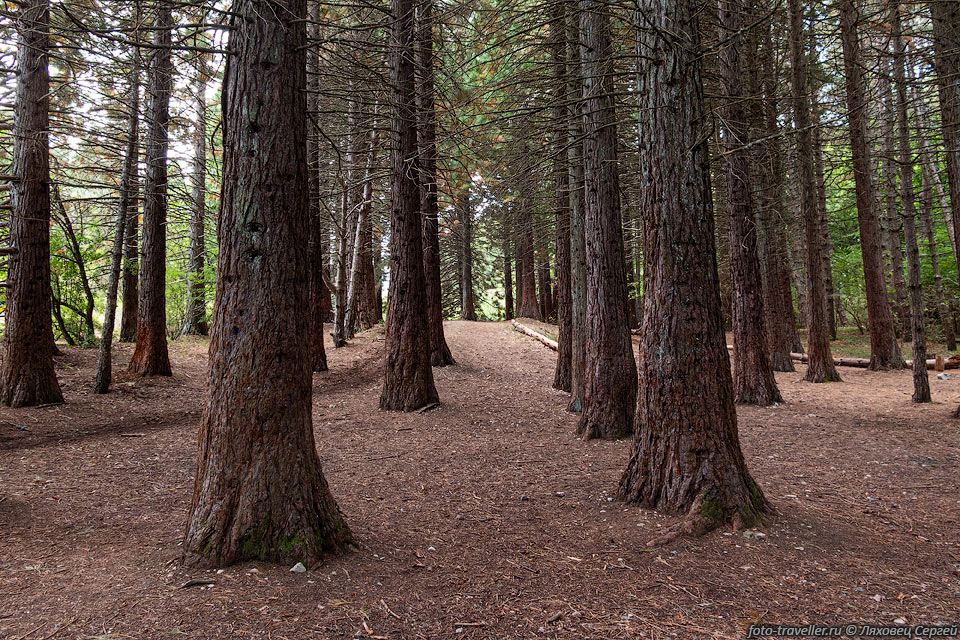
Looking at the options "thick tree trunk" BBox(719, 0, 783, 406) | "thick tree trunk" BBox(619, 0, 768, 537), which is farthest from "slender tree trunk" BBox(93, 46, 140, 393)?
"thick tree trunk" BBox(719, 0, 783, 406)

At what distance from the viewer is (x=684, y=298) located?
4309 millimetres

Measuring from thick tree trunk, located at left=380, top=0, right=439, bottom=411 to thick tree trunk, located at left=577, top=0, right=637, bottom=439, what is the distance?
3.07 metres

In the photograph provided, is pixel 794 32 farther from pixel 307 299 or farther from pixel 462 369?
pixel 307 299

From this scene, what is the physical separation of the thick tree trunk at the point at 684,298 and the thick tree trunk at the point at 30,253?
29.8ft

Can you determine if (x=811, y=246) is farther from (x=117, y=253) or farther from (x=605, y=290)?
(x=117, y=253)

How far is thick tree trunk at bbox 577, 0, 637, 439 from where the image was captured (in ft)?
23.8

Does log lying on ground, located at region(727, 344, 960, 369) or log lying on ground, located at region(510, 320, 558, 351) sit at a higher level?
log lying on ground, located at region(510, 320, 558, 351)

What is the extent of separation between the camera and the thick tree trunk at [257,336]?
11.7ft

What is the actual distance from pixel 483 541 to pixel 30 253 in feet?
28.6

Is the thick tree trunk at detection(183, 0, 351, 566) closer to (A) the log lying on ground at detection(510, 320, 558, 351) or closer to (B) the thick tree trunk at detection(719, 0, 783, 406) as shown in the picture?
(B) the thick tree trunk at detection(719, 0, 783, 406)

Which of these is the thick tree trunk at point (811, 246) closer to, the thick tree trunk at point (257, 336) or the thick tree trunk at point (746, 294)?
the thick tree trunk at point (746, 294)

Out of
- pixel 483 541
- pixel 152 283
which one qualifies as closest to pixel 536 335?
pixel 152 283

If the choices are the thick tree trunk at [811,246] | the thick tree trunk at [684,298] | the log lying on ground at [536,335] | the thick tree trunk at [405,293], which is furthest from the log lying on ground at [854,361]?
the thick tree trunk at [684,298]

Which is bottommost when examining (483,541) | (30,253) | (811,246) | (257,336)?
(483,541)
